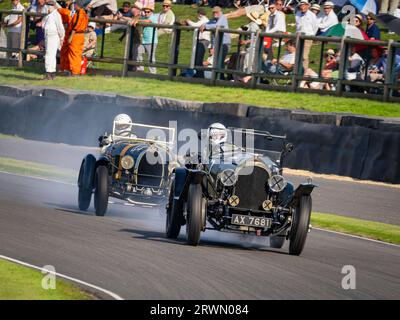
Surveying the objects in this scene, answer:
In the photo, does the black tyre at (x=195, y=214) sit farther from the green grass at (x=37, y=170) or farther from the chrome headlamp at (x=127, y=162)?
the green grass at (x=37, y=170)

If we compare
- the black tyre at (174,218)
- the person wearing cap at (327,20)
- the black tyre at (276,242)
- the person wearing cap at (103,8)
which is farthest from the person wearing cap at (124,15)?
the black tyre at (276,242)

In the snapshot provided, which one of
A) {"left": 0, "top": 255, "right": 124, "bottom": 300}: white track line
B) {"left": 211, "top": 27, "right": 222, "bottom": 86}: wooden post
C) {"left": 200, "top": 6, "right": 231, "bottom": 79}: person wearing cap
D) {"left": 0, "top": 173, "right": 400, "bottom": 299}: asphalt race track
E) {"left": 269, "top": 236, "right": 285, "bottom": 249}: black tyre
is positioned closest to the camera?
{"left": 0, "top": 255, "right": 124, "bottom": 300}: white track line

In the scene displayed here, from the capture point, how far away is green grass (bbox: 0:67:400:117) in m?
20.3

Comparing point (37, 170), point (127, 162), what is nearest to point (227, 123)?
point (37, 170)

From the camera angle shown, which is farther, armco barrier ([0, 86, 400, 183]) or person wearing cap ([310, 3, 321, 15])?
person wearing cap ([310, 3, 321, 15])

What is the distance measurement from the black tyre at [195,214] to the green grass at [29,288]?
94.4 inches

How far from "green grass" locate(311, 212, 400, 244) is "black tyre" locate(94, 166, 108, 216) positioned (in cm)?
307

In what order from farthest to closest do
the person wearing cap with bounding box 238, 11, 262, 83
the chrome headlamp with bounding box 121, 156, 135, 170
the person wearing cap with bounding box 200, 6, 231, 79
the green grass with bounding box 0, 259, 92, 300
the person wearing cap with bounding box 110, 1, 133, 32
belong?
the person wearing cap with bounding box 110, 1, 133, 32 < the person wearing cap with bounding box 200, 6, 231, 79 < the person wearing cap with bounding box 238, 11, 262, 83 < the chrome headlamp with bounding box 121, 156, 135, 170 < the green grass with bounding box 0, 259, 92, 300

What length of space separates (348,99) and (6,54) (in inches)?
468

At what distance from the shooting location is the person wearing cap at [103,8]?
28.5m

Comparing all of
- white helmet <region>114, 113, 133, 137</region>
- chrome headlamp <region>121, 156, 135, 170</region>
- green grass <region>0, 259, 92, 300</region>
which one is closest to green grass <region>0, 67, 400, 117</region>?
white helmet <region>114, 113, 133, 137</region>

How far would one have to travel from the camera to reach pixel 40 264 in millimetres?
9422

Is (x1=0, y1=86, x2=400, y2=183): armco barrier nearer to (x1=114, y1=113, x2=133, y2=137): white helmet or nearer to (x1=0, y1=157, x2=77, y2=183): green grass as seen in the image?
(x1=0, y1=157, x2=77, y2=183): green grass
